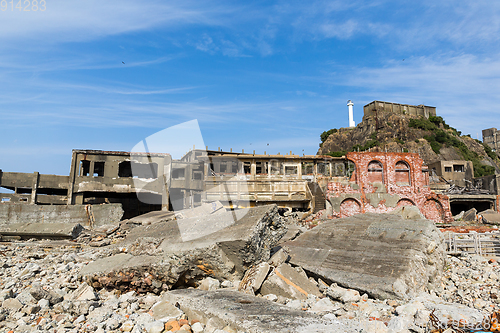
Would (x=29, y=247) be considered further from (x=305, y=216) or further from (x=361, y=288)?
(x=305, y=216)

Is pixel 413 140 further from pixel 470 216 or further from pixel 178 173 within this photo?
pixel 178 173

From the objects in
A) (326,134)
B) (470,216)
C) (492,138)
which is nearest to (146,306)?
(470,216)

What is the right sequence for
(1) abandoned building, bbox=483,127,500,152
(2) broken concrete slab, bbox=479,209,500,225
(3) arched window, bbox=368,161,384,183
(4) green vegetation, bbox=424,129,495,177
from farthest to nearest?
(1) abandoned building, bbox=483,127,500,152, (4) green vegetation, bbox=424,129,495,177, (3) arched window, bbox=368,161,384,183, (2) broken concrete slab, bbox=479,209,500,225

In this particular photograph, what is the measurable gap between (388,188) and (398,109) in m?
41.0

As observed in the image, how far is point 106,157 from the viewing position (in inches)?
820

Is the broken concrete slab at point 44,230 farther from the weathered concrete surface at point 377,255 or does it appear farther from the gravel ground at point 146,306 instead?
the weathered concrete surface at point 377,255

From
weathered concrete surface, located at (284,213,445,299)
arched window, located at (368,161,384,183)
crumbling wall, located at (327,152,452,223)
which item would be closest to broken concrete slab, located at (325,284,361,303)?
weathered concrete surface, located at (284,213,445,299)

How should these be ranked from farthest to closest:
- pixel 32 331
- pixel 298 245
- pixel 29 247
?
pixel 29 247 → pixel 298 245 → pixel 32 331

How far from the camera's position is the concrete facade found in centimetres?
5522

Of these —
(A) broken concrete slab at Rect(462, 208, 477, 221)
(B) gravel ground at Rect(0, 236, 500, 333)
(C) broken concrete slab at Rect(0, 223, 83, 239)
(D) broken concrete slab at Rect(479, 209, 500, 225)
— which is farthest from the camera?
(A) broken concrete slab at Rect(462, 208, 477, 221)

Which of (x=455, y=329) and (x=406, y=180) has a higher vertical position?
(x=406, y=180)

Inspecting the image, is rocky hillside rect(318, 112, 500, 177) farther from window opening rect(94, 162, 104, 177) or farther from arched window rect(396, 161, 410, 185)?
window opening rect(94, 162, 104, 177)

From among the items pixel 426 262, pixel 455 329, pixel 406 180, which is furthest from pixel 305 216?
pixel 455 329

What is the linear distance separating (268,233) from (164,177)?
1656cm
